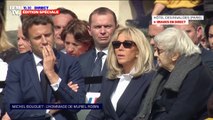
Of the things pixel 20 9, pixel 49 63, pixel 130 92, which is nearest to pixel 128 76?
pixel 130 92

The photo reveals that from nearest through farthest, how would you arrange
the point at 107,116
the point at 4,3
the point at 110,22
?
the point at 107,116 < the point at 110,22 < the point at 4,3

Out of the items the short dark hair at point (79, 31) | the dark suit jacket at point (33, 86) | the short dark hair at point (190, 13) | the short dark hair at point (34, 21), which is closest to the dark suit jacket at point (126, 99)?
the dark suit jacket at point (33, 86)

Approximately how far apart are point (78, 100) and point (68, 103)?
0.11 metres

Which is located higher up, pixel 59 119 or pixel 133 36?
pixel 133 36

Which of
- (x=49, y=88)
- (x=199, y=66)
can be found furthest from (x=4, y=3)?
(x=199, y=66)

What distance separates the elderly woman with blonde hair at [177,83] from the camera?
637cm

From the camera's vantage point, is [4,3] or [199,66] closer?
[199,66]

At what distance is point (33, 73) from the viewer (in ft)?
23.2

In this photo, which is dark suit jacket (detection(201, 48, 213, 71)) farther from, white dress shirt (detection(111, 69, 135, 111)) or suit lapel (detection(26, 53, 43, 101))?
suit lapel (detection(26, 53, 43, 101))

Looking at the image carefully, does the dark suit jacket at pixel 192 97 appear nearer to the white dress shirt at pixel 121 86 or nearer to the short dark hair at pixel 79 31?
the white dress shirt at pixel 121 86

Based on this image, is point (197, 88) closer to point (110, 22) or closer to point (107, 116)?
point (107, 116)

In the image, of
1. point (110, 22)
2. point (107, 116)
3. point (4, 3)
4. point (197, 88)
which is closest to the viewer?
point (197, 88)

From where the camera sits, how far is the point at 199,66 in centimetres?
648

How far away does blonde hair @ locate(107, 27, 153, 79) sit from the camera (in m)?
6.86
